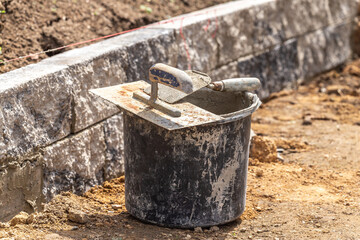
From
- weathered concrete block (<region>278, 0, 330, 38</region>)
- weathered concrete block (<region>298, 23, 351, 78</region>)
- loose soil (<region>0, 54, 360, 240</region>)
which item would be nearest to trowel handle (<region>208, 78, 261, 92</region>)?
loose soil (<region>0, 54, 360, 240</region>)

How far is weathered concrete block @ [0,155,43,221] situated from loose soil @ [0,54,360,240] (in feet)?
0.26

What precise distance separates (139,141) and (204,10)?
9.07ft

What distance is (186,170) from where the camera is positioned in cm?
357

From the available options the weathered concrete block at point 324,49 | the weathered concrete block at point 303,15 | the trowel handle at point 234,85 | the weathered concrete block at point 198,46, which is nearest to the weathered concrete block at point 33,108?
the trowel handle at point 234,85

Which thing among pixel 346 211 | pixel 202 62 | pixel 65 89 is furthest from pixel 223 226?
pixel 202 62

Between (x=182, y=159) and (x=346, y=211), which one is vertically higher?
(x=182, y=159)

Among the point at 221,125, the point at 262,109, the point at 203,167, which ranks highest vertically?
the point at 221,125

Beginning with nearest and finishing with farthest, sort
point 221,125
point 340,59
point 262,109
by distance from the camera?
point 221,125 → point 262,109 → point 340,59

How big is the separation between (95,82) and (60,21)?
3.29 feet

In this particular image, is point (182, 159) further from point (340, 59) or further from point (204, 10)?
point (340, 59)

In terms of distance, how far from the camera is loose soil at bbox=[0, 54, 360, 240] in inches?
146

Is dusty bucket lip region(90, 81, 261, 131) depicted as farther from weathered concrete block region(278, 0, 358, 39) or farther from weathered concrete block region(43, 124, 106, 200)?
weathered concrete block region(278, 0, 358, 39)

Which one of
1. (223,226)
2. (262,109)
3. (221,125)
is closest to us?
(221,125)

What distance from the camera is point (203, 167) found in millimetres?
3584
